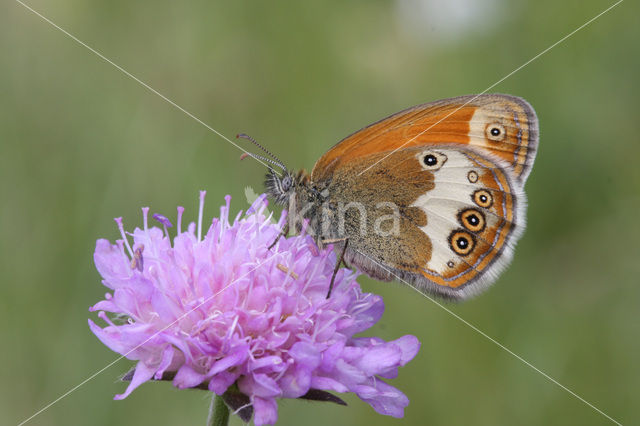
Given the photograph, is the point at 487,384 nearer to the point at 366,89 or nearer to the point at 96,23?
the point at 366,89

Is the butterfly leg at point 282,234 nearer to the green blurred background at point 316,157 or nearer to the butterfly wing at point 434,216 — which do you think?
the butterfly wing at point 434,216

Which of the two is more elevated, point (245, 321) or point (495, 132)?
point (495, 132)

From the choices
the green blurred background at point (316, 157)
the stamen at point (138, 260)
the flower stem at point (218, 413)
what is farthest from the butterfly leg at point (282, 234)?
the green blurred background at point (316, 157)

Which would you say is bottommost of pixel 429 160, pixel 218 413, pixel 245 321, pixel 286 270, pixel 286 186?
pixel 218 413

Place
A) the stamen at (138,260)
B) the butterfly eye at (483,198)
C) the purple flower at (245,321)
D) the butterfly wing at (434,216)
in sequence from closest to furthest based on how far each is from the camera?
the purple flower at (245,321) → the stamen at (138,260) → the butterfly wing at (434,216) → the butterfly eye at (483,198)

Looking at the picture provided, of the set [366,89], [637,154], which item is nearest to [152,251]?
[366,89]

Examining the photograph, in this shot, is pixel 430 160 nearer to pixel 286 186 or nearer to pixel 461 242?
pixel 461 242

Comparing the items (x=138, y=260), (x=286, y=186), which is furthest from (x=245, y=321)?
(x=286, y=186)

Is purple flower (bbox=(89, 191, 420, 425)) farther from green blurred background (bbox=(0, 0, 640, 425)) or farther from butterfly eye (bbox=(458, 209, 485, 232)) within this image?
green blurred background (bbox=(0, 0, 640, 425))
